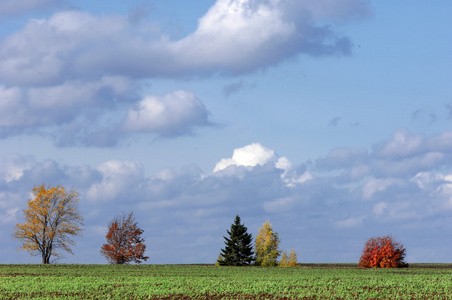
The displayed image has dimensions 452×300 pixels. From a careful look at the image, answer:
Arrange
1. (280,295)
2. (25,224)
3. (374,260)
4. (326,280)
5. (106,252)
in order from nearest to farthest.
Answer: (280,295)
(326,280)
(374,260)
(25,224)
(106,252)

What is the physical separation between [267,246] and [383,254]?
45.8ft

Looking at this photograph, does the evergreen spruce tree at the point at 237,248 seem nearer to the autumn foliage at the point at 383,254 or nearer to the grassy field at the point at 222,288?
the autumn foliage at the point at 383,254

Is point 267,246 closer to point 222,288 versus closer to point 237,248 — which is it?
point 237,248

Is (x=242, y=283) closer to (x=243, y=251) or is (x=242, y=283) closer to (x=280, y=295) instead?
(x=280, y=295)

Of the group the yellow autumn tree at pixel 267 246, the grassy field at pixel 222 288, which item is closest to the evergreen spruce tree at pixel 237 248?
the yellow autumn tree at pixel 267 246

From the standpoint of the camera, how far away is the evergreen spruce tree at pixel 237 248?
71.6 metres

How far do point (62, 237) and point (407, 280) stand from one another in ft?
144

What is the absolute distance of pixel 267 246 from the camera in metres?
68.4

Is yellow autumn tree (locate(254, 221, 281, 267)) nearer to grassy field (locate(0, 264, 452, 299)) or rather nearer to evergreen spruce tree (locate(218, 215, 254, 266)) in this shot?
evergreen spruce tree (locate(218, 215, 254, 266))

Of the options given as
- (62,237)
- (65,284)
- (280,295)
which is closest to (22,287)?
(65,284)

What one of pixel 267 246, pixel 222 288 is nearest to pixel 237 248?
pixel 267 246

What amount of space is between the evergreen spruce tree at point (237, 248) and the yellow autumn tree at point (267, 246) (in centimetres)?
277

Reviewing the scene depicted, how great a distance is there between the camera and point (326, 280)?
1569 inches

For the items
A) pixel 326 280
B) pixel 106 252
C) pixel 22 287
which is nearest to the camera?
pixel 22 287
